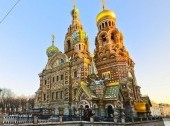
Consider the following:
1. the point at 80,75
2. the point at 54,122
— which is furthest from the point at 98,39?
the point at 54,122

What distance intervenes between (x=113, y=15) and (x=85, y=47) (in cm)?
858

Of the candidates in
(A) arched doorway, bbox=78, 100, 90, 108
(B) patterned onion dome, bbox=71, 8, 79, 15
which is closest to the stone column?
(A) arched doorway, bbox=78, 100, 90, 108

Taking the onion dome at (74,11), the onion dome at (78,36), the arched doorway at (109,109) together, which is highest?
the onion dome at (74,11)

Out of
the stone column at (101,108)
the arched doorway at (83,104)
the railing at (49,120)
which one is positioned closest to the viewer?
the railing at (49,120)

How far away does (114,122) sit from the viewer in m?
21.9

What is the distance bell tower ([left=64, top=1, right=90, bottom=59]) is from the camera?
36938 mm

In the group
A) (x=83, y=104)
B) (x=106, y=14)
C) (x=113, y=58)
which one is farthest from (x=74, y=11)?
(x=83, y=104)

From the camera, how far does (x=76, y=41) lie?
3800cm

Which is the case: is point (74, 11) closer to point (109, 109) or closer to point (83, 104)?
point (83, 104)

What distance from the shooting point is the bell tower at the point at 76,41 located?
36.9 meters

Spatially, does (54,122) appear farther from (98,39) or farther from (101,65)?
(98,39)

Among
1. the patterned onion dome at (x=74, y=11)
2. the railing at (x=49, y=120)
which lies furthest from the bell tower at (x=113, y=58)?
A: the railing at (x=49, y=120)

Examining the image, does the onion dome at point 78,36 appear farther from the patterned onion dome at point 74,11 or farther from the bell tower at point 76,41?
the patterned onion dome at point 74,11

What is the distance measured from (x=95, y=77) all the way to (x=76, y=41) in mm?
9918
